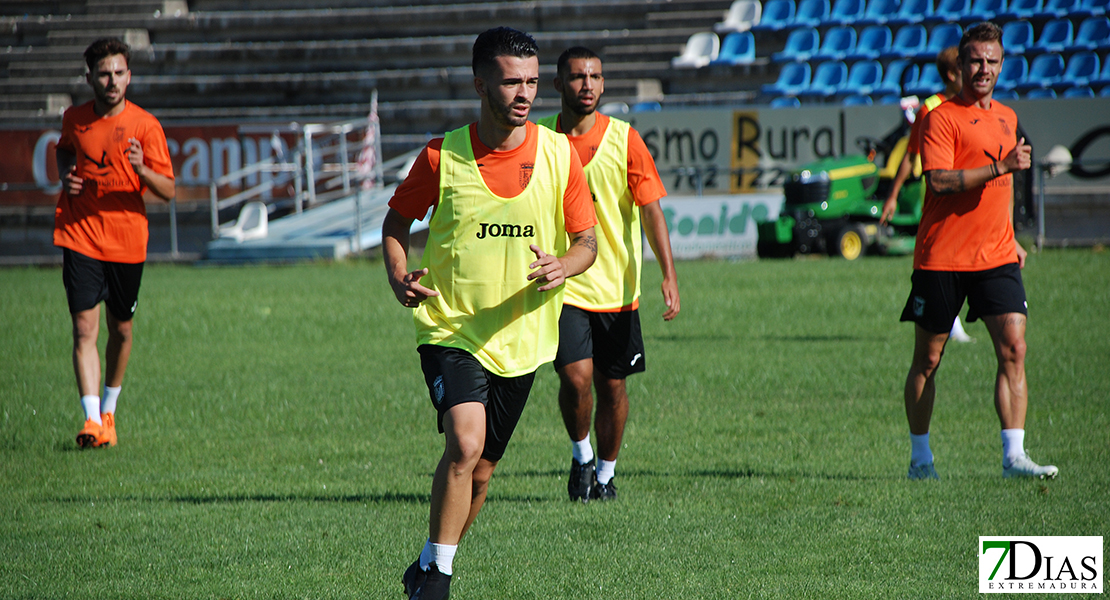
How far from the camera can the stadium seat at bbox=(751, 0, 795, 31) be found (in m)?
27.9

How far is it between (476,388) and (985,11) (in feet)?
80.6

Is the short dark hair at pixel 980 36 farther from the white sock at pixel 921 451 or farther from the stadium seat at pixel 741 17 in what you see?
the stadium seat at pixel 741 17

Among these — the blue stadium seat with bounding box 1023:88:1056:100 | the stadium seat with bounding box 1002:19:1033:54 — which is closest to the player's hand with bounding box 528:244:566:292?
the blue stadium seat with bounding box 1023:88:1056:100

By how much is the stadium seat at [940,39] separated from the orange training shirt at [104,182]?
21318 mm

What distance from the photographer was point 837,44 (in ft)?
89.0

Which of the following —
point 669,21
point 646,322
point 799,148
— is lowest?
point 646,322

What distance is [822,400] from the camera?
331 inches

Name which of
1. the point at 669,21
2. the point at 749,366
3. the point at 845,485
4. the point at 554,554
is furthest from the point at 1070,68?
the point at 554,554

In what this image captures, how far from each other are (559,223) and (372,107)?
23.1 m

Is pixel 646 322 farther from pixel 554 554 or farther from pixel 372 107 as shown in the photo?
pixel 372 107

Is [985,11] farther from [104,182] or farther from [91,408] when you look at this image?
[91,408]

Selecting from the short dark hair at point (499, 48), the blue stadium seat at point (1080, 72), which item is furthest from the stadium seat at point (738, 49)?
the short dark hair at point (499, 48)

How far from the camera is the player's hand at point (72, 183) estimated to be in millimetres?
7309

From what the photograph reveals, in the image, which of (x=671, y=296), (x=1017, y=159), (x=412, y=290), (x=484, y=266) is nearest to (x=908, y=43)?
(x=1017, y=159)
